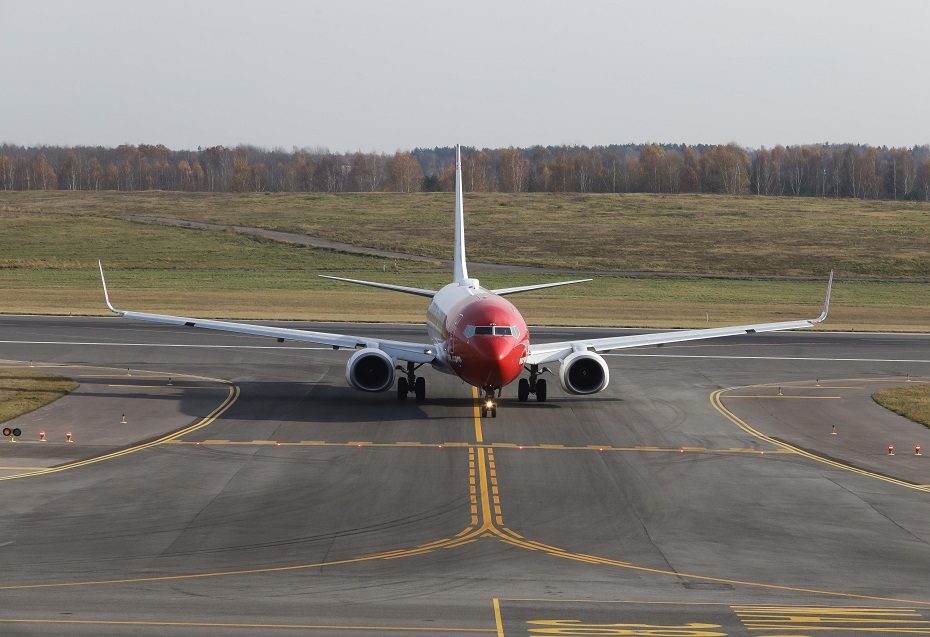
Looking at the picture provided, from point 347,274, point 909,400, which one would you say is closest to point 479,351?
point 909,400

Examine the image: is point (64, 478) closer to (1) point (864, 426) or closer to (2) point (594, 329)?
(1) point (864, 426)

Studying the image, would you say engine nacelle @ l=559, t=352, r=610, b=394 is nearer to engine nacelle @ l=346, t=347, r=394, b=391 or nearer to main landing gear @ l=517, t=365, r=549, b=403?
main landing gear @ l=517, t=365, r=549, b=403

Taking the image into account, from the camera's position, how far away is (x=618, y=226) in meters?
157

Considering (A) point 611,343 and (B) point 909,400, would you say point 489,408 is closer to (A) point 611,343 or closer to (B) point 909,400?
(A) point 611,343

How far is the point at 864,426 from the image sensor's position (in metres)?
43.1

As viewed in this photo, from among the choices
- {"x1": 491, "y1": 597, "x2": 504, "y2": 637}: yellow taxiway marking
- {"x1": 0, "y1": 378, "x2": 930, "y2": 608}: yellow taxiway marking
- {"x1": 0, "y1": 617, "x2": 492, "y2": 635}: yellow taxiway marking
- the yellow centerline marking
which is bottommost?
the yellow centerline marking

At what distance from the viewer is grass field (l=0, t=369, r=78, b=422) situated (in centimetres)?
4369

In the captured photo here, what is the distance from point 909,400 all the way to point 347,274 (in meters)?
71.4

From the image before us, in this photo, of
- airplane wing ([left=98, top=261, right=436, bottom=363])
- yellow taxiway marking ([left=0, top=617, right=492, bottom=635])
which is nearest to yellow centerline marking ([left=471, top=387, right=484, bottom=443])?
airplane wing ([left=98, top=261, right=436, bottom=363])

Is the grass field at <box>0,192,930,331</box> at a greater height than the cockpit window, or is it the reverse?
A: the cockpit window

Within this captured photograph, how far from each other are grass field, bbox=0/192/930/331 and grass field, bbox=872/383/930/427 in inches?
1068

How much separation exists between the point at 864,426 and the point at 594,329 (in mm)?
32964

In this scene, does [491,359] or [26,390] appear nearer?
[491,359]

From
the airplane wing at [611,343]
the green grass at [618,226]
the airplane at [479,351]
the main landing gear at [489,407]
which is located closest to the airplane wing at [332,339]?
the airplane at [479,351]
